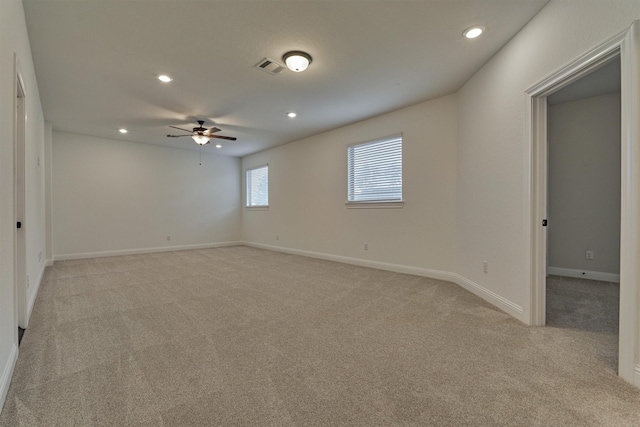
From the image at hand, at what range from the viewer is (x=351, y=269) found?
4.83m

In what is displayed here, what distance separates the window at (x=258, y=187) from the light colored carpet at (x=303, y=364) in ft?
14.6

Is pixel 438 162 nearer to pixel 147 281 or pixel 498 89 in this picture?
pixel 498 89

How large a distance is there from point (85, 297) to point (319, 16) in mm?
4023

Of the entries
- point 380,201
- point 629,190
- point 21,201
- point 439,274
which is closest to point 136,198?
point 21,201

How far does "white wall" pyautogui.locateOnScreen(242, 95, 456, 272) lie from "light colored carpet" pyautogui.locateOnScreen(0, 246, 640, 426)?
3.80 feet

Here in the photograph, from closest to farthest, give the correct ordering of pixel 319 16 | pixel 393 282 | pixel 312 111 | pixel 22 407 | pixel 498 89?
pixel 22 407 < pixel 319 16 < pixel 498 89 < pixel 393 282 < pixel 312 111

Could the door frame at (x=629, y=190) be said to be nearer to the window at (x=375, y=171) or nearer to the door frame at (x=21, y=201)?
the window at (x=375, y=171)

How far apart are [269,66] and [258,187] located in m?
5.03

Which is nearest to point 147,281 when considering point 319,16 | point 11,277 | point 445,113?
point 11,277

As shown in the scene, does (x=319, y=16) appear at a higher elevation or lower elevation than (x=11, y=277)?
higher

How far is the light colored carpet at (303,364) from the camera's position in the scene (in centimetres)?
144

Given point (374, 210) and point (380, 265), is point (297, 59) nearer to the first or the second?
point (374, 210)

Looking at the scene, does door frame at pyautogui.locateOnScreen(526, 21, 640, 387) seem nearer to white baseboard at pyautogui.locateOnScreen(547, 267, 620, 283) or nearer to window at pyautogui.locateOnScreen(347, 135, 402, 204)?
window at pyautogui.locateOnScreen(347, 135, 402, 204)

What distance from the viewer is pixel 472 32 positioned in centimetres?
257
